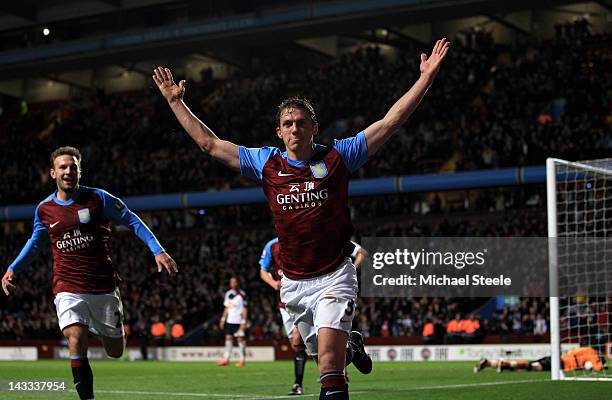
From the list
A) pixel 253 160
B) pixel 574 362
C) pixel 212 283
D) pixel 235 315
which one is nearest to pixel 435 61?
pixel 253 160

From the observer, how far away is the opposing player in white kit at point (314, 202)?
5.96 meters

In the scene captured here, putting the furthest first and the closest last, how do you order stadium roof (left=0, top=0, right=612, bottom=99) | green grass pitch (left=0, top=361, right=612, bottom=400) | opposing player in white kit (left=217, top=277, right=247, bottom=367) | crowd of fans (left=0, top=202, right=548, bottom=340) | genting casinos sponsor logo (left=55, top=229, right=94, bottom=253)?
stadium roof (left=0, top=0, right=612, bottom=99) → crowd of fans (left=0, top=202, right=548, bottom=340) → opposing player in white kit (left=217, top=277, right=247, bottom=367) → green grass pitch (left=0, top=361, right=612, bottom=400) → genting casinos sponsor logo (left=55, top=229, right=94, bottom=253)

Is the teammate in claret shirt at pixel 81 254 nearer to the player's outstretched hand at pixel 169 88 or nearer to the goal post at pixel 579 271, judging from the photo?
the player's outstretched hand at pixel 169 88

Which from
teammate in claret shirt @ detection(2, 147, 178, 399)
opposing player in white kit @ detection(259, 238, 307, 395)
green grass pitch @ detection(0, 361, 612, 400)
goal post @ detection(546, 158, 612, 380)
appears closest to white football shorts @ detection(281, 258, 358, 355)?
teammate in claret shirt @ detection(2, 147, 178, 399)

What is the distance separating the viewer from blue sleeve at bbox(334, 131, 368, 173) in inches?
239

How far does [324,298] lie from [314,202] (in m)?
0.61

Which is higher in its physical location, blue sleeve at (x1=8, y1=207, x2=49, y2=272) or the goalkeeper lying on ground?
blue sleeve at (x1=8, y1=207, x2=49, y2=272)

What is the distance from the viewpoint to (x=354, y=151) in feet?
20.0

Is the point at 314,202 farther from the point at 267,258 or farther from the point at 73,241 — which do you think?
the point at 267,258

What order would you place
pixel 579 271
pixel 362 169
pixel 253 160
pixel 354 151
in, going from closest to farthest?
1. pixel 354 151
2. pixel 253 160
3. pixel 579 271
4. pixel 362 169

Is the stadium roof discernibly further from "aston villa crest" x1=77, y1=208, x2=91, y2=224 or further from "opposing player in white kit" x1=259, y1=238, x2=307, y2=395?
"aston villa crest" x1=77, y1=208, x2=91, y2=224

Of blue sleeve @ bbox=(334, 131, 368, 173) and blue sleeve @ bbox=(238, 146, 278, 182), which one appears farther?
blue sleeve @ bbox=(238, 146, 278, 182)

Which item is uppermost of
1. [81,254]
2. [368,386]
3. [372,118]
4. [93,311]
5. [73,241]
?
[372,118]

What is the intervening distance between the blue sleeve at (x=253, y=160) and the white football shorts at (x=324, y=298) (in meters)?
0.72
